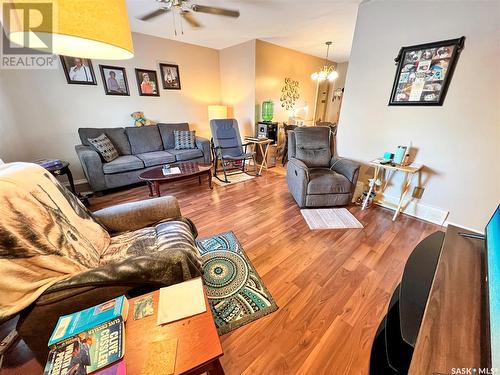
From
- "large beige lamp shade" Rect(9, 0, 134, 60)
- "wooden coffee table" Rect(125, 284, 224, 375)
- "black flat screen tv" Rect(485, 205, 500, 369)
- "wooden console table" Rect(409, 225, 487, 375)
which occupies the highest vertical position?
"large beige lamp shade" Rect(9, 0, 134, 60)

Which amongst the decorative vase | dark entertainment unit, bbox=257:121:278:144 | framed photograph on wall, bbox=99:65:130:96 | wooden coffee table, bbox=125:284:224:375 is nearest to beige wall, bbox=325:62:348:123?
the decorative vase

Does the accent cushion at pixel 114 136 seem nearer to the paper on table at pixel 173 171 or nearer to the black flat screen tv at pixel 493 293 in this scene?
the paper on table at pixel 173 171

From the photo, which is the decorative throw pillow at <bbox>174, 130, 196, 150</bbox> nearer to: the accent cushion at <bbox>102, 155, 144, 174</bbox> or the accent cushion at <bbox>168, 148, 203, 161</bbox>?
the accent cushion at <bbox>168, 148, 203, 161</bbox>

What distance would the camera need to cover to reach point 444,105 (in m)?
2.03

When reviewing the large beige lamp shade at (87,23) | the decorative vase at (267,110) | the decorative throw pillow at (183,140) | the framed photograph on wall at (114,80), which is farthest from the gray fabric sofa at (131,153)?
the large beige lamp shade at (87,23)

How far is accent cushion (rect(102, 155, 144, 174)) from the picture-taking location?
109 inches

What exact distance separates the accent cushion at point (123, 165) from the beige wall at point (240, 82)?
2.37 m

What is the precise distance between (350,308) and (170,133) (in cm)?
373

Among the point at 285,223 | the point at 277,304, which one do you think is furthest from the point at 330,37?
the point at 277,304

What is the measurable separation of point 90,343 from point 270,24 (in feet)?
13.0

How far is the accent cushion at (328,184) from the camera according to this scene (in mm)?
2406

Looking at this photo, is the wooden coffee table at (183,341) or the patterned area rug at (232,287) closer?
the wooden coffee table at (183,341)

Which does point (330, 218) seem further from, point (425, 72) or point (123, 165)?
point (123, 165)

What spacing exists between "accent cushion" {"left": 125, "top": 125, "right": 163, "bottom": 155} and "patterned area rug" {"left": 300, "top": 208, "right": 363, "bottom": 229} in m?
2.82
